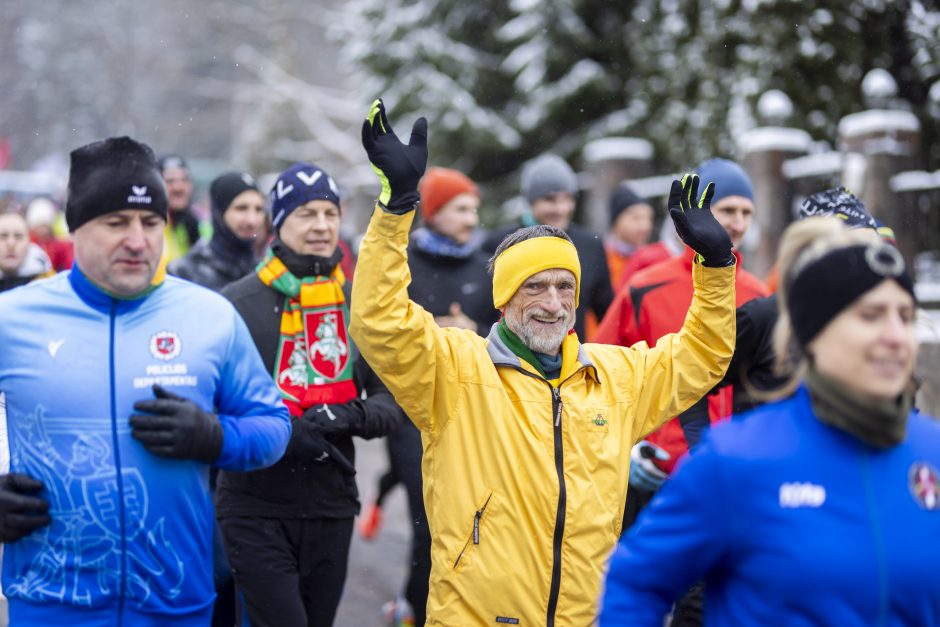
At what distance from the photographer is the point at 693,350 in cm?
400

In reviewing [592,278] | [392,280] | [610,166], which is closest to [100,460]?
[392,280]

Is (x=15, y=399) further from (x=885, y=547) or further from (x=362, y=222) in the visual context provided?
(x=362, y=222)

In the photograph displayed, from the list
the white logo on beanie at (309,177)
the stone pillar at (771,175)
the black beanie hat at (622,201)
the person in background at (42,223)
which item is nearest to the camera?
the white logo on beanie at (309,177)

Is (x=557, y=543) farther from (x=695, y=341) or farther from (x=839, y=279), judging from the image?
(x=839, y=279)

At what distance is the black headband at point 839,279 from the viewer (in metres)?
2.46

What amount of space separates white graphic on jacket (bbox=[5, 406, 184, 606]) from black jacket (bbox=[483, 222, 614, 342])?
13.2 feet

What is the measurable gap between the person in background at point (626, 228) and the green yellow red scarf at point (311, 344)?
14.8 ft

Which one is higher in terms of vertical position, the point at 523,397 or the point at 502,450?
the point at 523,397

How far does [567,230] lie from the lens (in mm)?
7457

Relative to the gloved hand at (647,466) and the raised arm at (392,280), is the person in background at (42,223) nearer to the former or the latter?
the gloved hand at (647,466)

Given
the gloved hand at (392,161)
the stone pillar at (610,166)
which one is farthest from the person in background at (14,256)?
the stone pillar at (610,166)

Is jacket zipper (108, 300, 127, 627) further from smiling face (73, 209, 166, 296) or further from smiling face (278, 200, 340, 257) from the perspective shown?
smiling face (278, 200, 340, 257)

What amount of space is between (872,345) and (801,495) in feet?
1.17

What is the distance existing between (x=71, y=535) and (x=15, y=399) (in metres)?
0.46
